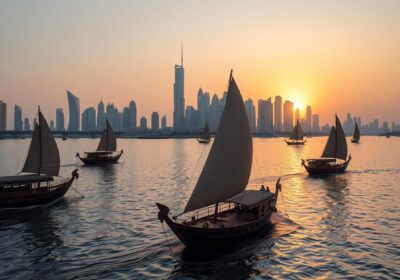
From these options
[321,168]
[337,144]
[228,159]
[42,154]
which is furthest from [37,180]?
[337,144]

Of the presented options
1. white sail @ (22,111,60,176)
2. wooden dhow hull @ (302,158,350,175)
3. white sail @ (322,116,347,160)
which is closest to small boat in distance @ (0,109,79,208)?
white sail @ (22,111,60,176)

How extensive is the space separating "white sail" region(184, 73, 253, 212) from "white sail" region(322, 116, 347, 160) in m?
47.9

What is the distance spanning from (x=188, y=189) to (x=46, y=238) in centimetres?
2762

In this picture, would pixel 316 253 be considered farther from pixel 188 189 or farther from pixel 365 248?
pixel 188 189

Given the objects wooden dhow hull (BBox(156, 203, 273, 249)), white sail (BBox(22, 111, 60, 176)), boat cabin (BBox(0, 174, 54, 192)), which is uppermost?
white sail (BBox(22, 111, 60, 176))

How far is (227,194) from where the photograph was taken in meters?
28.0

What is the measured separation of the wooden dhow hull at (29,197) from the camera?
39372 millimetres

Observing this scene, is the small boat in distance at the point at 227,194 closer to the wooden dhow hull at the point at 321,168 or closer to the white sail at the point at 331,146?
the wooden dhow hull at the point at 321,168

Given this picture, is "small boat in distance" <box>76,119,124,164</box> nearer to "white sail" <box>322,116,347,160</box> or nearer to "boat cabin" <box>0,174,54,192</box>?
"boat cabin" <box>0,174,54,192</box>

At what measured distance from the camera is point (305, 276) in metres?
22.8

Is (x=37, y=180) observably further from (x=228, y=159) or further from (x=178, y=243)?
(x=228, y=159)

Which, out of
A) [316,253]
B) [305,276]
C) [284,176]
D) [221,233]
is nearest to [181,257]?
[221,233]

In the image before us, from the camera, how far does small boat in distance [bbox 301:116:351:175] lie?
7025 centimetres

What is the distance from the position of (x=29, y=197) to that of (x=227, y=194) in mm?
25145
